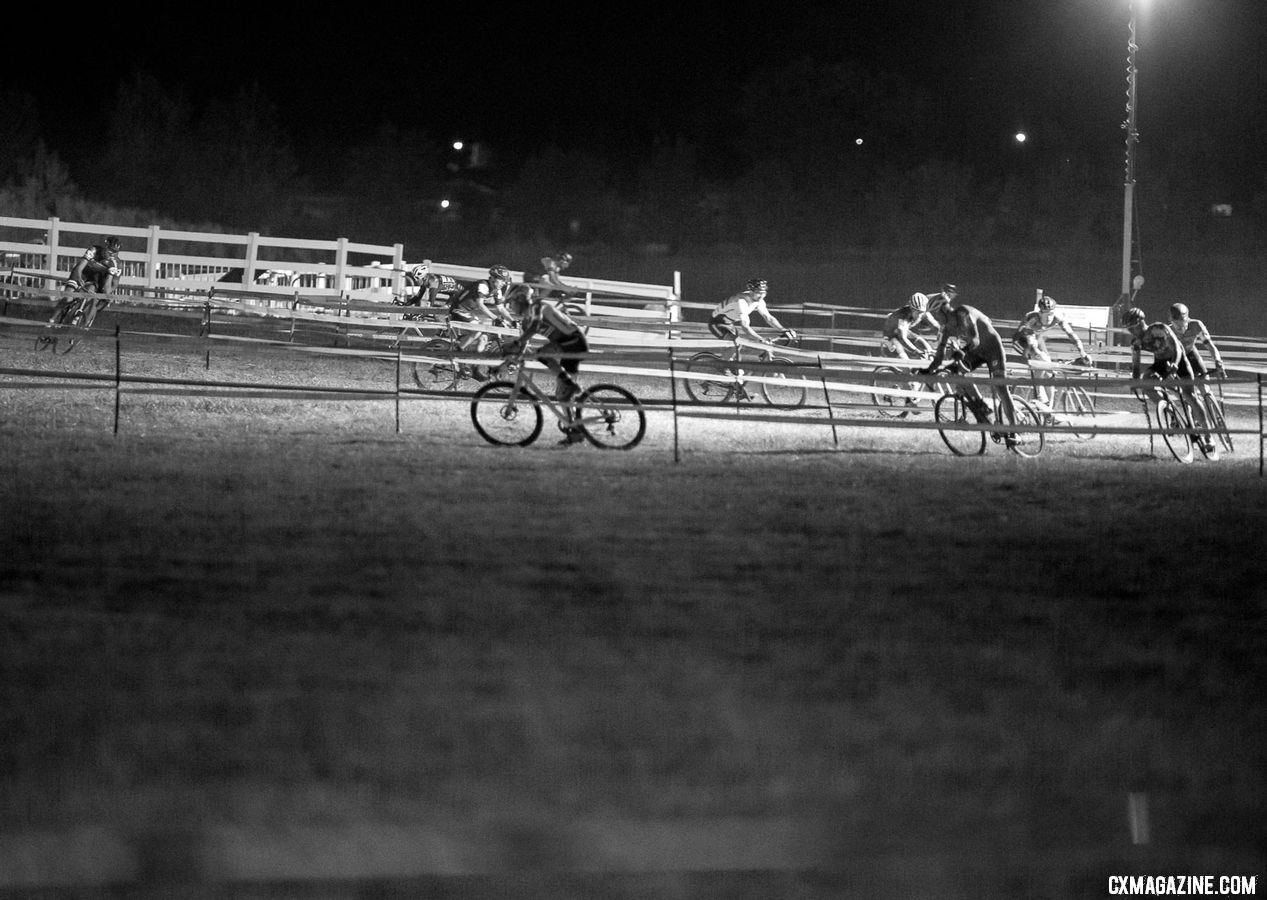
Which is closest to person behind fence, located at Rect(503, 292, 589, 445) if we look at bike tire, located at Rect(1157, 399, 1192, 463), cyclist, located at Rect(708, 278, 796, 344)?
bike tire, located at Rect(1157, 399, 1192, 463)

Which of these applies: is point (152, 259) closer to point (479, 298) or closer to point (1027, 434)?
point (479, 298)

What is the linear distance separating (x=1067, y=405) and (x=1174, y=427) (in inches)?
92.1

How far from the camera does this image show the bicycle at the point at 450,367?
2214cm

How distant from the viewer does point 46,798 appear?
532 cm

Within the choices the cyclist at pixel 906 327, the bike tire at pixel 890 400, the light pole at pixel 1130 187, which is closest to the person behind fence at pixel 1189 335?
the bike tire at pixel 890 400

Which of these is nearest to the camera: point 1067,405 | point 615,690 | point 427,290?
point 615,690

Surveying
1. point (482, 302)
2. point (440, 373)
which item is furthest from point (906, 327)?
point (440, 373)

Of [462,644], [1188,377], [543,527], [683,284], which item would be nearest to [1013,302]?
[683,284]

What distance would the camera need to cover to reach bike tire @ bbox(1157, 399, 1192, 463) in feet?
59.2

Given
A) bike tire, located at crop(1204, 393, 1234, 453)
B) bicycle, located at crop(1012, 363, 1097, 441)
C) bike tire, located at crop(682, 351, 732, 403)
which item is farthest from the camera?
bike tire, located at crop(682, 351, 732, 403)

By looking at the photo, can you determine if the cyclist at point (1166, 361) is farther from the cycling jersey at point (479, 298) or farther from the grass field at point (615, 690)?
the cycling jersey at point (479, 298)

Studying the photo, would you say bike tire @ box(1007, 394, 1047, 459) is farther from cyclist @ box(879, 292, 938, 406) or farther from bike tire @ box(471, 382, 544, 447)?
bike tire @ box(471, 382, 544, 447)

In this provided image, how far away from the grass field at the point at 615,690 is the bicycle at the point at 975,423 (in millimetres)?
4844

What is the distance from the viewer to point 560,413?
16.8 m
